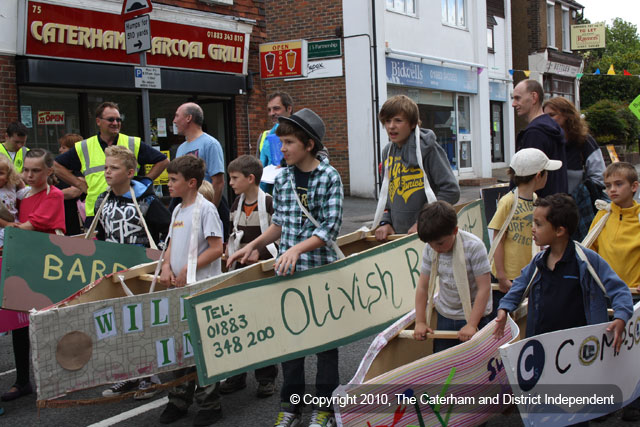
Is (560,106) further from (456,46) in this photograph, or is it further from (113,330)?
(456,46)

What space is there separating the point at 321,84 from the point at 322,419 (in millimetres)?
16657

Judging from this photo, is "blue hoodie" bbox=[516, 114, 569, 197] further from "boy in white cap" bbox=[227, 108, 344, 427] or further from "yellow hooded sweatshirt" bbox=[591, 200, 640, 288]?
"boy in white cap" bbox=[227, 108, 344, 427]

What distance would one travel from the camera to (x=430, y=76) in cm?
2228

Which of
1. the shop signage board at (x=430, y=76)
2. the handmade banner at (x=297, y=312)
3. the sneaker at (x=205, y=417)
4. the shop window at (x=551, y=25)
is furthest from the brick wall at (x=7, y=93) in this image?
the shop window at (x=551, y=25)

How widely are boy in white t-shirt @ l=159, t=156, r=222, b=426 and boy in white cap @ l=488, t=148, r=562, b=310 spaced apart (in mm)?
1832

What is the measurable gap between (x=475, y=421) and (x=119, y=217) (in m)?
2.95

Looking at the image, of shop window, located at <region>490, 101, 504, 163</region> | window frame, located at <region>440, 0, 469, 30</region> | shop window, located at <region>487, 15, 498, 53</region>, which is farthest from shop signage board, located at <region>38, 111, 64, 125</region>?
shop window, located at <region>490, 101, 504, 163</region>

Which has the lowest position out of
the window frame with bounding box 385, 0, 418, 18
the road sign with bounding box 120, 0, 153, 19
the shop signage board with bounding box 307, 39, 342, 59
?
the road sign with bounding box 120, 0, 153, 19

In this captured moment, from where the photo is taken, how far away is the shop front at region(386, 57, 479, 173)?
20953 millimetres

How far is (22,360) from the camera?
5.08 meters

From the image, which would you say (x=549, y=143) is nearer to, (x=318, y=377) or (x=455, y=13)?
(x=318, y=377)

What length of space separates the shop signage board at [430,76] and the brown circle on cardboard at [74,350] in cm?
1706

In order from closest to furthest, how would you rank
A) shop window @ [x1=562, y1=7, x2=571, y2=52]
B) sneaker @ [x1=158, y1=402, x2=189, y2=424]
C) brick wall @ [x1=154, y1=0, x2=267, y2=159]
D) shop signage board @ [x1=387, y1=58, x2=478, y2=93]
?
sneaker @ [x1=158, y1=402, x2=189, y2=424]
brick wall @ [x1=154, y1=0, x2=267, y2=159]
shop signage board @ [x1=387, y1=58, x2=478, y2=93]
shop window @ [x1=562, y1=7, x2=571, y2=52]

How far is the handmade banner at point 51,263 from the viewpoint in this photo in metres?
4.58
